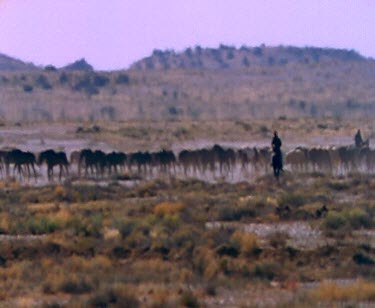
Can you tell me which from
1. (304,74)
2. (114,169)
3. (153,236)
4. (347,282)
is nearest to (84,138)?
(114,169)

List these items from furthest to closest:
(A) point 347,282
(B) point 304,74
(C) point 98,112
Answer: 1. (B) point 304,74
2. (C) point 98,112
3. (A) point 347,282

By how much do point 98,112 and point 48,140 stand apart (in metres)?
43.3

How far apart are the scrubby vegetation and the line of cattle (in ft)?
35.5

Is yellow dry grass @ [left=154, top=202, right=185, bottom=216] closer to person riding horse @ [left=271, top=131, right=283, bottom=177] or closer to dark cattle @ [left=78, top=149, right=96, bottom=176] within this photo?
person riding horse @ [left=271, top=131, right=283, bottom=177]

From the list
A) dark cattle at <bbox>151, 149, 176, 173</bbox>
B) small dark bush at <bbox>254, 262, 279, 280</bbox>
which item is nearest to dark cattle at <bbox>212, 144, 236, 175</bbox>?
dark cattle at <bbox>151, 149, 176, 173</bbox>

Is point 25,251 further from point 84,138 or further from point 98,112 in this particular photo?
point 98,112

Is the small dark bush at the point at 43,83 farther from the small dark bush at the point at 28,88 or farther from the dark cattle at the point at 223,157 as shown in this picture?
the dark cattle at the point at 223,157

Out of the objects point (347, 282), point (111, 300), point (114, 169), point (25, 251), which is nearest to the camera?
point (111, 300)

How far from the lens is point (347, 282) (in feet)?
77.3

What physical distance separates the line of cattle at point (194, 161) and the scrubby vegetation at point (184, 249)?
1083 centimetres

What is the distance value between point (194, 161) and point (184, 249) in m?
29.1

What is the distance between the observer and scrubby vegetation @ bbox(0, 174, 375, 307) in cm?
2197

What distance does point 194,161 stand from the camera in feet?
186

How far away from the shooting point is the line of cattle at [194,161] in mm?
54812
